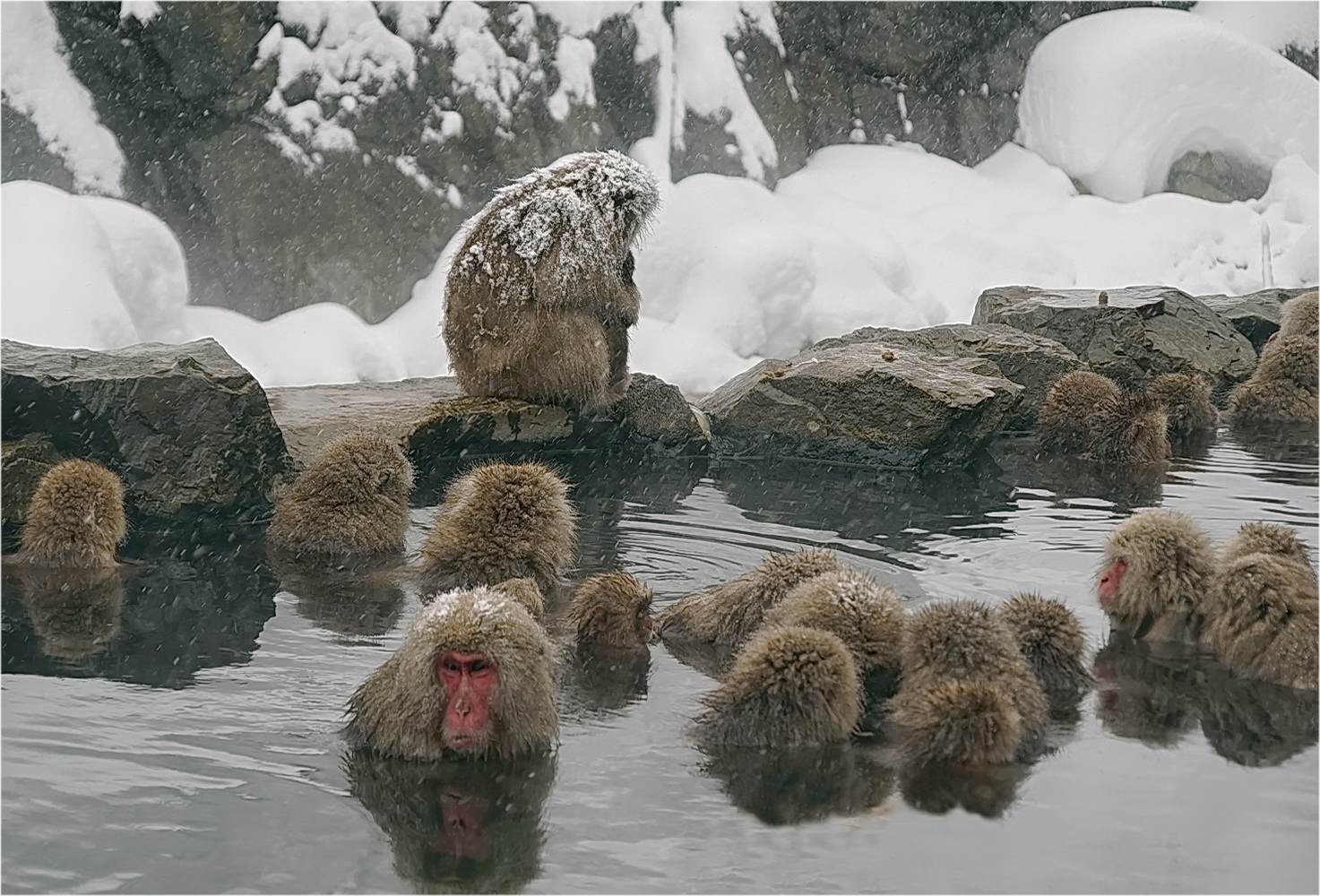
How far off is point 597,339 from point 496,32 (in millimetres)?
7070

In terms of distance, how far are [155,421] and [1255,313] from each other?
10124 millimetres

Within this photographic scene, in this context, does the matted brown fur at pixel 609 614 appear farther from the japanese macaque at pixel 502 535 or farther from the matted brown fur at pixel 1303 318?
the matted brown fur at pixel 1303 318

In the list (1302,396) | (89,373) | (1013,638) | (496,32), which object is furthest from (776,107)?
(1013,638)

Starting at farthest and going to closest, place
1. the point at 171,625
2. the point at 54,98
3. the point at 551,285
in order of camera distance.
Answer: the point at 54,98
the point at 551,285
the point at 171,625

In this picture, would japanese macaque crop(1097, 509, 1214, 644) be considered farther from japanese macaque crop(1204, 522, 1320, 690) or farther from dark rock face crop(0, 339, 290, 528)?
dark rock face crop(0, 339, 290, 528)

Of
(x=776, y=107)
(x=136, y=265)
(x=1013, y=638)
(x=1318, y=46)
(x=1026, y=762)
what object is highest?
(x=1318, y=46)

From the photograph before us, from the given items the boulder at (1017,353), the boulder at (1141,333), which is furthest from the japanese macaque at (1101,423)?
the boulder at (1141,333)

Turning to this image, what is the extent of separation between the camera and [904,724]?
4.71m

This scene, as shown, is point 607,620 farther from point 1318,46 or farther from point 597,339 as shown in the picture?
point 1318,46

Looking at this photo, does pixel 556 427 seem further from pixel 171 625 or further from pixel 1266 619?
pixel 1266 619

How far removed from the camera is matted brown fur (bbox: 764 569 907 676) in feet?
16.9

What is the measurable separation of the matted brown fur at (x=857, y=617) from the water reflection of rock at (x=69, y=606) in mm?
2649

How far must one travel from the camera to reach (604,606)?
227 inches

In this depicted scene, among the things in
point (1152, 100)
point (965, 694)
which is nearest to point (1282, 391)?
point (965, 694)
